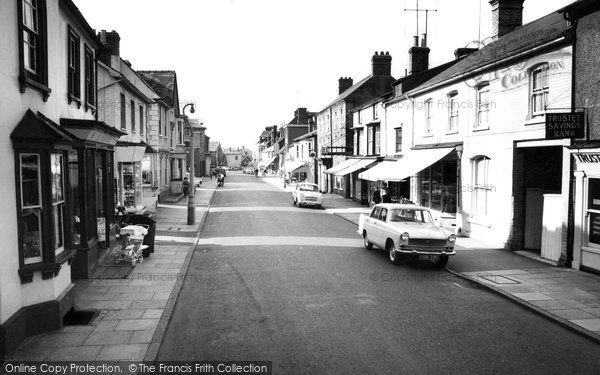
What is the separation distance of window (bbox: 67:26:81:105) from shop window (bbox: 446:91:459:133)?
1445cm

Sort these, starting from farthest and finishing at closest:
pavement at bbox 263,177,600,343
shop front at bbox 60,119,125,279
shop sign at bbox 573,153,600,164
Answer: shop sign at bbox 573,153,600,164
shop front at bbox 60,119,125,279
pavement at bbox 263,177,600,343

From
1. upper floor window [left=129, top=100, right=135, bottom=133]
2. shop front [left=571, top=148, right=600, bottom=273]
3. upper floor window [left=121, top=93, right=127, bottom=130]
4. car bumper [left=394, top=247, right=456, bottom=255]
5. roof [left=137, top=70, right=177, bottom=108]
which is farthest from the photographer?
roof [left=137, top=70, right=177, bottom=108]

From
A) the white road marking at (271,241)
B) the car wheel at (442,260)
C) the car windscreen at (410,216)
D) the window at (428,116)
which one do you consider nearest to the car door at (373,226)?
the car windscreen at (410,216)

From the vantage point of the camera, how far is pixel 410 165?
68.2 feet

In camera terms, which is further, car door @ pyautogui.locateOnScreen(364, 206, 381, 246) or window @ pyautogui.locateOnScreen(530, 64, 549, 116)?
car door @ pyautogui.locateOnScreen(364, 206, 381, 246)

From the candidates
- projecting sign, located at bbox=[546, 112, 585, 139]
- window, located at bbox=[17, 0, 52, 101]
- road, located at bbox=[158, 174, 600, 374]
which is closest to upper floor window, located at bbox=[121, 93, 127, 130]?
road, located at bbox=[158, 174, 600, 374]

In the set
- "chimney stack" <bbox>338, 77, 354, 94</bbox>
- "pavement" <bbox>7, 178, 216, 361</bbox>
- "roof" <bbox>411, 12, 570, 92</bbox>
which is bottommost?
"pavement" <bbox>7, 178, 216, 361</bbox>

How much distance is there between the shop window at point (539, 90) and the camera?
13.9 m

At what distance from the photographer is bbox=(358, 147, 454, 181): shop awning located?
19.3 meters

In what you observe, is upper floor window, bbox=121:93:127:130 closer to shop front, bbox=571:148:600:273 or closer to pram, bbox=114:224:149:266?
pram, bbox=114:224:149:266

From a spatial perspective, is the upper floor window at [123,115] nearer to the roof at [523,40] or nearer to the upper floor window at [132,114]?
the upper floor window at [132,114]

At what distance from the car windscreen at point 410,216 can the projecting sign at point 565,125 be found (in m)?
4.17

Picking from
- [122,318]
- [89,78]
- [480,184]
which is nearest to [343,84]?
[480,184]

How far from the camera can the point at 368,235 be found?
51.2 feet
